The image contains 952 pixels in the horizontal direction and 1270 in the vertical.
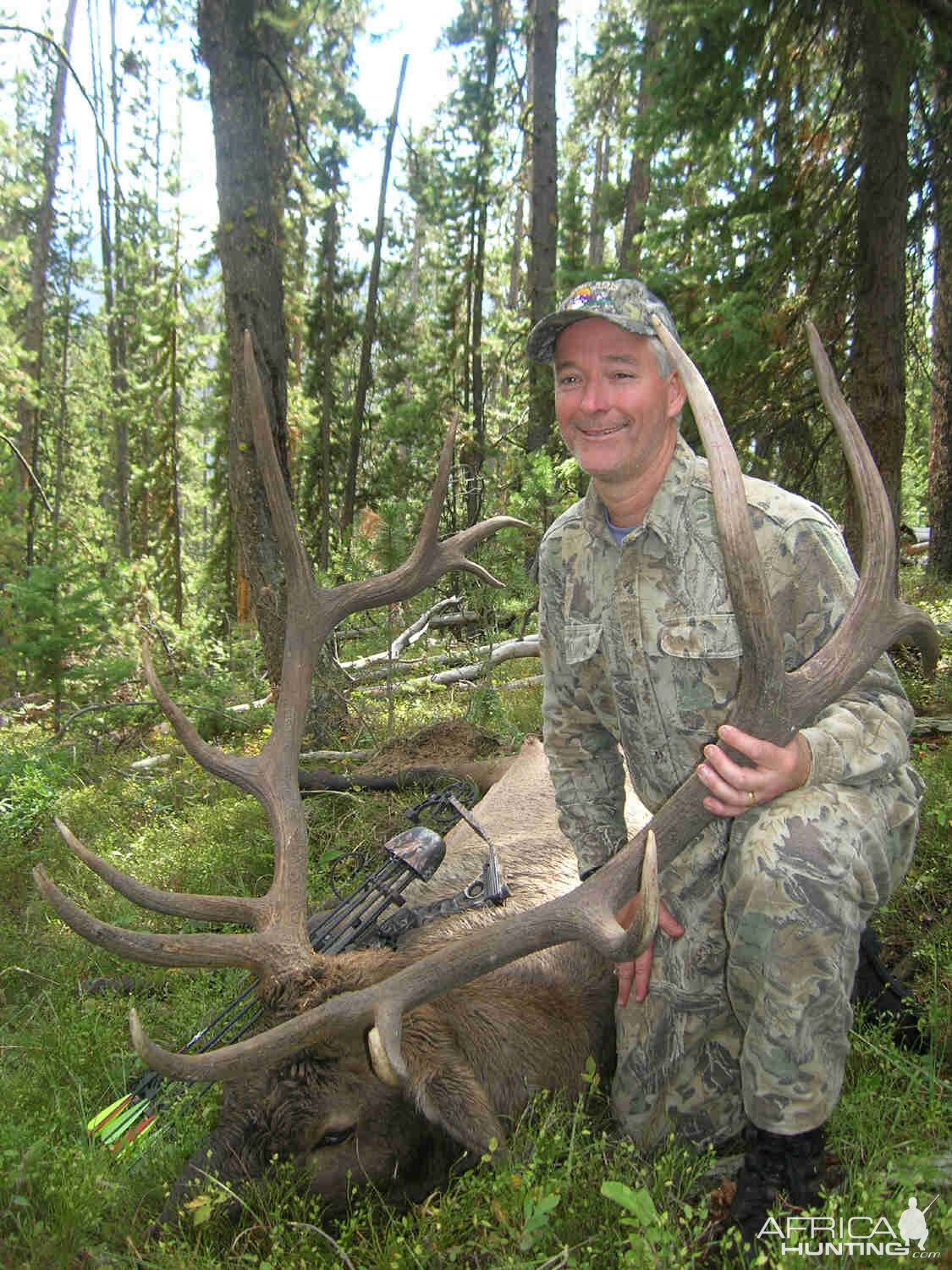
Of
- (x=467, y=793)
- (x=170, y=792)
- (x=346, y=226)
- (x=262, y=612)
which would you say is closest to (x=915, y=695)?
(x=467, y=793)

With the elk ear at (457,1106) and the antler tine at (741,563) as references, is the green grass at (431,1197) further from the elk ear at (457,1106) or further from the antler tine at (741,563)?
the antler tine at (741,563)

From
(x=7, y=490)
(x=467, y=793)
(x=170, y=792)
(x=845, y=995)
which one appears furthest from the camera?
(x=7, y=490)

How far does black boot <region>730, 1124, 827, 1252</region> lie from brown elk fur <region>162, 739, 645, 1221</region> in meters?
0.60

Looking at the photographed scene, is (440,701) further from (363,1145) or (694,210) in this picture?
(363,1145)

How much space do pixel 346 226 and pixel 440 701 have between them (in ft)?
51.5

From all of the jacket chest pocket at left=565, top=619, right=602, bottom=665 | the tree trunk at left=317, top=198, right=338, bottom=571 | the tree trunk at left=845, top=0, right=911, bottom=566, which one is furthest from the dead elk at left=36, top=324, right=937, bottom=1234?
the tree trunk at left=317, top=198, right=338, bottom=571

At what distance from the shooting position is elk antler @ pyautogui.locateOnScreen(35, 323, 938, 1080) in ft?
6.73

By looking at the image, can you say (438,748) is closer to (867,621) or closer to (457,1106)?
(457,1106)

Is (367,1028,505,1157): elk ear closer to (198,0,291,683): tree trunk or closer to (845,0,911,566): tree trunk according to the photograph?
(198,0,291,683): tree trunk

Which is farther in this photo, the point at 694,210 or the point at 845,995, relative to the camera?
the point at 694,210

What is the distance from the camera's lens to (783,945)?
2.27 metres

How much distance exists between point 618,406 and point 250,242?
4034 mm

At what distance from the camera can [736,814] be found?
2.35 m

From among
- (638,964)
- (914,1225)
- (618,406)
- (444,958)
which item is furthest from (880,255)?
(914,1225)
